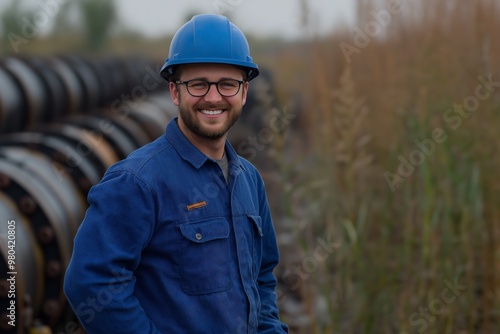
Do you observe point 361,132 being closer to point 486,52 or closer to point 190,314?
point 486,52

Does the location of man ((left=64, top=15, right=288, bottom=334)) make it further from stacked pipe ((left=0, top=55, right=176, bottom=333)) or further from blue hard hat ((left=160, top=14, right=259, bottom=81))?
stacked pipe ((left=0, top=55, right=176, bottom=333))

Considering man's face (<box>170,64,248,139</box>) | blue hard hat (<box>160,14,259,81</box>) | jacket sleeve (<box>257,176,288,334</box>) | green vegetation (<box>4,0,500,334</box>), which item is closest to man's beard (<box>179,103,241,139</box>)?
man's face (<box>170,64,248,139</box>)

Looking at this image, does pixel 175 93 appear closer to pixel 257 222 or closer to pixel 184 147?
pixel 184 147

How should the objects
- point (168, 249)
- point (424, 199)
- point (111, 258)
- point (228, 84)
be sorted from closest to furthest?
point (111, 258) → point (168, 249) → point (228, 84) → point (424, 199)

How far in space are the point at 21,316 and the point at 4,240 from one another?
346 millimetres

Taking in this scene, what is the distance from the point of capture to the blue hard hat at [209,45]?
1871 mm

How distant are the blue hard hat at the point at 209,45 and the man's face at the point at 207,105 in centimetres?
3

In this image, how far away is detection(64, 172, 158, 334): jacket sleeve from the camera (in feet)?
5.49

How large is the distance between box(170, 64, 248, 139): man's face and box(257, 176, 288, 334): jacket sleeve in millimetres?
385

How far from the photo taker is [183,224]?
1.82 m

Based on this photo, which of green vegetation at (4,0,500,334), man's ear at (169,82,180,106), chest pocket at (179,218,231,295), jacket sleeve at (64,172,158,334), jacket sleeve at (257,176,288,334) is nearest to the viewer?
jacket sleeve at (64,172,158,334)

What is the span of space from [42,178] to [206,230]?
250 cm

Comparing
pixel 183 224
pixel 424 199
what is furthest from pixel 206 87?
pixel 424 199

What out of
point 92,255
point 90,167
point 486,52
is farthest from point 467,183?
point 92,255
